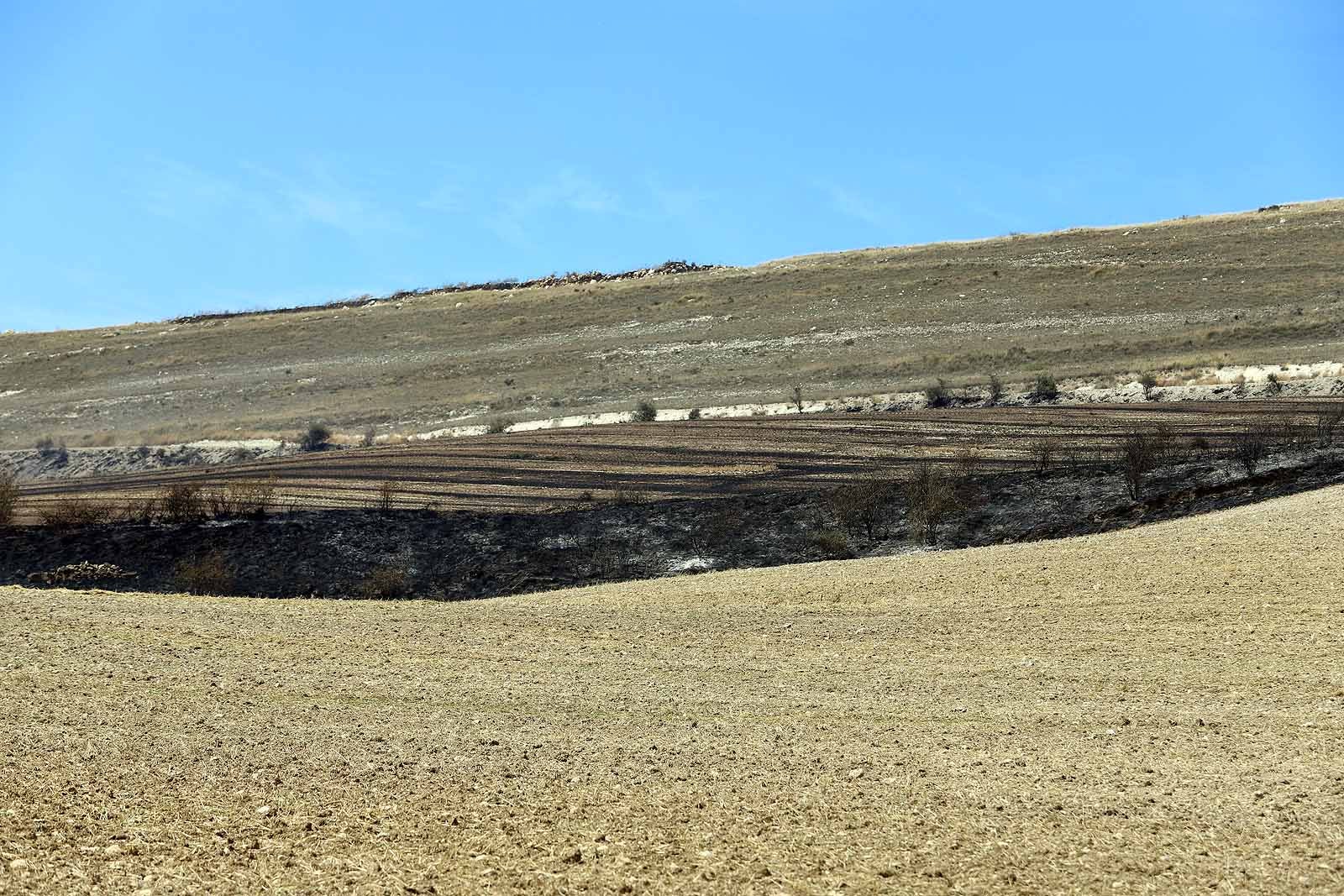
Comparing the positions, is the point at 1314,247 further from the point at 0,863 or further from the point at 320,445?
the point at 0,863

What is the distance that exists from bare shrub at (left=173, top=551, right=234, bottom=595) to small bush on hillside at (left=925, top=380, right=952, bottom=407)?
23.3m

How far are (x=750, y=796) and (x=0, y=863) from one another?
152 inches

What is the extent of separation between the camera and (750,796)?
798 centimetres

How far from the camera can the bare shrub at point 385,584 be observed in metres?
18.9

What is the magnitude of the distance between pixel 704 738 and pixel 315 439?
37.0 m

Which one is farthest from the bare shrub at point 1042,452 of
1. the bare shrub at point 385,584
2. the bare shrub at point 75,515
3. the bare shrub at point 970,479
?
the bare shrub at point 75,515

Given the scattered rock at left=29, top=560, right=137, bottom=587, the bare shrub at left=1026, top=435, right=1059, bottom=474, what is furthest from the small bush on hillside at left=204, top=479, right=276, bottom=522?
the bare shrub at left=1026, top=435, right=1059, bottom=474

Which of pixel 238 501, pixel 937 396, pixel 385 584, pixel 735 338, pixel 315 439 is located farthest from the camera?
pixel 735 338

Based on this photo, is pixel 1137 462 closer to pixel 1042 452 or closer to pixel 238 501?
pixel 1042 452

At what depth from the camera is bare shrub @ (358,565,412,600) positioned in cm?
1886

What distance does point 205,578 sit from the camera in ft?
63.1

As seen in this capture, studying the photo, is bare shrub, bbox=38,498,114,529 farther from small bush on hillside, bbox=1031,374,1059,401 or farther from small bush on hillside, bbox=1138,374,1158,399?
small bush on hillside, bbox=1138,374,1158,399

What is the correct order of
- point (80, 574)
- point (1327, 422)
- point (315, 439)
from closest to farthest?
point (80, 574) → point (1327, 422) → point (315, 439)

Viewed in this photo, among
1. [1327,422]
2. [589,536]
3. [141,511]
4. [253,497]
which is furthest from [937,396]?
[141,511]
